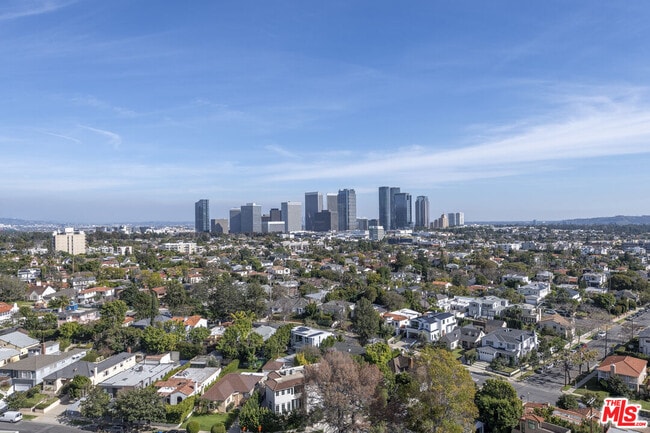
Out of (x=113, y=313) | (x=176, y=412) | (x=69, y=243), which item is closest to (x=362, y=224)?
(x=69, y=243)

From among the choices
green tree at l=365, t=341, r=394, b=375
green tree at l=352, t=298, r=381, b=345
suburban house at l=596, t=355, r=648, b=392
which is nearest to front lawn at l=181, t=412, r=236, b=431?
green tree at l=365, t=341, r=394, b=375

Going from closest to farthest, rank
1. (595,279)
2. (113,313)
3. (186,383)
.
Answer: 1. (186,383)
2. (113,313)
3. (595,279)

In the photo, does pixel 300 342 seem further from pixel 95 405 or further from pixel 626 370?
pixel 626 370

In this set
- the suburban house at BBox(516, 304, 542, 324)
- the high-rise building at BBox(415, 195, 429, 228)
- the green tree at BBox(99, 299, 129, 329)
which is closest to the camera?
the green tree at BBox(99, 299, 129, 329)

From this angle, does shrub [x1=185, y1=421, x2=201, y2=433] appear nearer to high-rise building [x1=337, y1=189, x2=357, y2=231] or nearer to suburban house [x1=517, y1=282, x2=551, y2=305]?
suburban house [x1=517, y1=282, x2=551, y2=305]

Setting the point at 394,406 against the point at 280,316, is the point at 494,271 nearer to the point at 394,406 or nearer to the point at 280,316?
the point at 280,316

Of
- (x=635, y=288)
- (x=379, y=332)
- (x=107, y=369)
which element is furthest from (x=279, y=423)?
(x=635, y=288)
